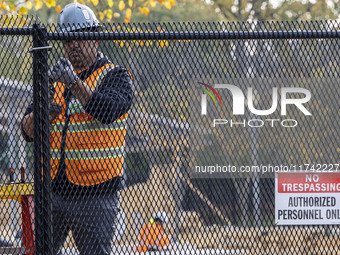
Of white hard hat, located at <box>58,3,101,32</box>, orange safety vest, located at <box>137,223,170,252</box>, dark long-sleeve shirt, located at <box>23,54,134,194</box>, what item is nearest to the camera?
dark long-sleeve shirt, located at <box>23,54,134,194</box>

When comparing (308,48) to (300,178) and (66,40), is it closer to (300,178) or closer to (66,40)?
(300,178)

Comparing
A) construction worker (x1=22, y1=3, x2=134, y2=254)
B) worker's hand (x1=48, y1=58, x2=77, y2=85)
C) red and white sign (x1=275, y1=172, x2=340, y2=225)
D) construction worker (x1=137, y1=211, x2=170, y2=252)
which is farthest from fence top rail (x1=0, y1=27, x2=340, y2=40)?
construction worker (x1=137, y1=211, x2=170, y2=252)

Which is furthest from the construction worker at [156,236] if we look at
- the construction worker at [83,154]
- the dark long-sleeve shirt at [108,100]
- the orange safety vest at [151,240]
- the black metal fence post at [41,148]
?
the black metal fence post at [41,148]

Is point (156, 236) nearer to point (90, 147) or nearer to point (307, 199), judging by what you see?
point (90, 147)

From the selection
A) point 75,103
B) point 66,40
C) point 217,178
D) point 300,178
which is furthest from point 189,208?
point 66,40

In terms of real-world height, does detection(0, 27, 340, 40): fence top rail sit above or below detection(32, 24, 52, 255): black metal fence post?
above

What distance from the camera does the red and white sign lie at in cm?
332

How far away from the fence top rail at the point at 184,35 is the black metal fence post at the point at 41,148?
0.10m

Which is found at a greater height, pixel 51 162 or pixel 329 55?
pixel 329 55

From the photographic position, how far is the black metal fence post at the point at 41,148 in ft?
10.2

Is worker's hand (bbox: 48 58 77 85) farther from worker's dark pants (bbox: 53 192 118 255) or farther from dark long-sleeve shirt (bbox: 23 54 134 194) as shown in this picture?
worker's dark pants (bbox: 53 192 118 255)

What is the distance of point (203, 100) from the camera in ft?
11.0

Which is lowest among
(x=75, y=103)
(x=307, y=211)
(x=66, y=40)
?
(x=307, y=211)

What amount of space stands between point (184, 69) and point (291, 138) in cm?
72
